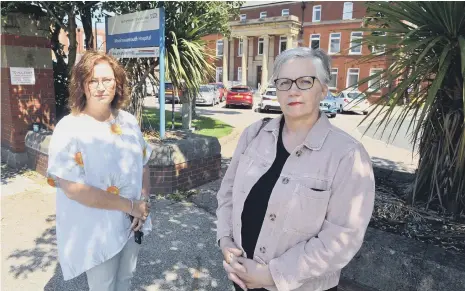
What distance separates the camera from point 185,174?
17.4 ft

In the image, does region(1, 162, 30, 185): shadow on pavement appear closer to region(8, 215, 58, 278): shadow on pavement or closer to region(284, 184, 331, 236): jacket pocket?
region(8, 215, 58, 278): shadow on pavement

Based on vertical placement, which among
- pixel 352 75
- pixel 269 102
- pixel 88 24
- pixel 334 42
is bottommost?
pixel 269 102

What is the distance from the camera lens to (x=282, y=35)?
125 feet

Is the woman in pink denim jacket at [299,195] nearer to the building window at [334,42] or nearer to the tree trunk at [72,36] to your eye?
the tree trunk at [72,36]

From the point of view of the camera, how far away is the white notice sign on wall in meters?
6.15

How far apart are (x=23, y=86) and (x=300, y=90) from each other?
631 cm

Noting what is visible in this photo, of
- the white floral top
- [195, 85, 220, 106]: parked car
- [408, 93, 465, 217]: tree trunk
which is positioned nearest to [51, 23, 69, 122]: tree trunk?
the white floral top

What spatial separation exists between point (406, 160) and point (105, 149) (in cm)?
810

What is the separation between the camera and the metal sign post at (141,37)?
5.45 metres

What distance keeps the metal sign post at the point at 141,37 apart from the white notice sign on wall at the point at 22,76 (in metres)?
1.47

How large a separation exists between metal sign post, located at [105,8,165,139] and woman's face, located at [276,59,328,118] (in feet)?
13.8

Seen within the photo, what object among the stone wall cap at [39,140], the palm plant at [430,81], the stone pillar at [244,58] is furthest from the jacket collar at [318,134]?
the stone pillar at [244,58]

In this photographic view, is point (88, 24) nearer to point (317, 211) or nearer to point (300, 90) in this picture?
point (300, 90)

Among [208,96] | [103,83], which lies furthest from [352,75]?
[103,83]
